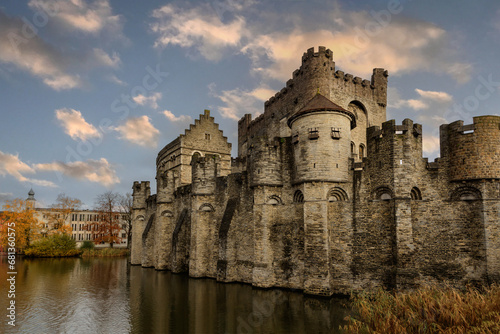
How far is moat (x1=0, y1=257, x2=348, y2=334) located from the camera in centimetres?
1322

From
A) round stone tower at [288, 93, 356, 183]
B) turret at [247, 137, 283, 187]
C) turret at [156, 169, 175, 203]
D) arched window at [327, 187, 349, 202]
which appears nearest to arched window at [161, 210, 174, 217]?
turret at [156, 169, 175, 203]

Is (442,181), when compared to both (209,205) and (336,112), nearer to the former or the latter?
(336,112)

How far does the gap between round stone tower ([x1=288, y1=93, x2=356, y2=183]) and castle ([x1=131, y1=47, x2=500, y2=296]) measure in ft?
0.20

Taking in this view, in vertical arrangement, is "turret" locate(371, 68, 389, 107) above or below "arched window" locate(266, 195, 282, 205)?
above

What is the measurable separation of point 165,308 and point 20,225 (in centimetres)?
4006

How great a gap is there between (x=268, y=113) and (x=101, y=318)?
954 inches

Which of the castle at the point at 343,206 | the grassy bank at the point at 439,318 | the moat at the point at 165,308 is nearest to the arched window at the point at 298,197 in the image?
the castle at the point at 343,206

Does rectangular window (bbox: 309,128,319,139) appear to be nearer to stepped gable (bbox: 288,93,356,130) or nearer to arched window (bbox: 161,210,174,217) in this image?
stepped gable (bbox: 288,93,356,130)

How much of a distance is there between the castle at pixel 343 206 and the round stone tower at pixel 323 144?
6cm

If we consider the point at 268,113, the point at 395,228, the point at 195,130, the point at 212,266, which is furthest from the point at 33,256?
the point at 395,228

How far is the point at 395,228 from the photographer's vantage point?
16.7 meters

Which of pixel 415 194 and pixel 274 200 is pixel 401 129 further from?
pixel 274 200

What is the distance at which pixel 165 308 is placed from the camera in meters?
16.2

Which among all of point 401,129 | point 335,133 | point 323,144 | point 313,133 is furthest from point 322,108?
point 401,129
